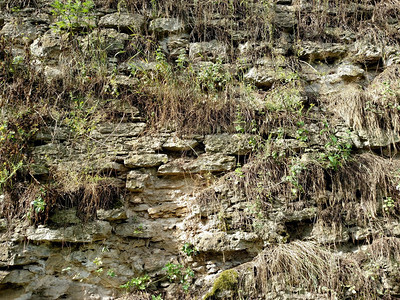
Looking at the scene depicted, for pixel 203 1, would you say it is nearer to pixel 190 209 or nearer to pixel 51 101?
pixel 51 101

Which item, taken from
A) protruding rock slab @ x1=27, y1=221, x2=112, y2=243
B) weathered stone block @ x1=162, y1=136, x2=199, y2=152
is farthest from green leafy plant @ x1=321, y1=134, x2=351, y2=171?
protruding rock slab @ x1=27, y1=221, x2=112, y2=243

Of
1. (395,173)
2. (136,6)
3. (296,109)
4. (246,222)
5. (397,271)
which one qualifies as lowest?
(397,271)

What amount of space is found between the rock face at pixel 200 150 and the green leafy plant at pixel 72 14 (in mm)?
33

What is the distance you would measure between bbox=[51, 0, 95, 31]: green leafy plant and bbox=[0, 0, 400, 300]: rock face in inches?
1.3

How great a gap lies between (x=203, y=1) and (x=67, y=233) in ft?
12.1

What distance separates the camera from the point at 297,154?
3873mm

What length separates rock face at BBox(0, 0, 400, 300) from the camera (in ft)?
10.6

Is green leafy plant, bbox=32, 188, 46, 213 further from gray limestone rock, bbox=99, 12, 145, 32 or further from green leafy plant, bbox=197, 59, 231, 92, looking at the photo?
gray limestone rock, bbox=99, 12, 145, 32

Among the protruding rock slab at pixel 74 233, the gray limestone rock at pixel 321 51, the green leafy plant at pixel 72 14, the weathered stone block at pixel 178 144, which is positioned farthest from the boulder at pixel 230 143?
the green leafy plant at pixel 72 14

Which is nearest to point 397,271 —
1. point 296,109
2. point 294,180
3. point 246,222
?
point 294,180

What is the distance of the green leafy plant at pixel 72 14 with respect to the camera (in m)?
4.33

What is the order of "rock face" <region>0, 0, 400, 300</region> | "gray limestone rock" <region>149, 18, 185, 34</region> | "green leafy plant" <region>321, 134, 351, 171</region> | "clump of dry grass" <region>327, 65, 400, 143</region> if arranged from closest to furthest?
1. "rock face" <region>0, 0, 400, 300</region>
2. "green leafy plant" <region>321, 134, 351, 171</region>
3. "clump of dry grass" <region>327, 65, 400, 143</region>
4. "gray limestone rock" <region>149, 18, 185, 34</region>

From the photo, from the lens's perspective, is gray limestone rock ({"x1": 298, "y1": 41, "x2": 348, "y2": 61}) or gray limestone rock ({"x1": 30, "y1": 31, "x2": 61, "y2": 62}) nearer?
gray limestone rock ({"x1": 30, "y1": 31, "x2": 61, "y2": 62})

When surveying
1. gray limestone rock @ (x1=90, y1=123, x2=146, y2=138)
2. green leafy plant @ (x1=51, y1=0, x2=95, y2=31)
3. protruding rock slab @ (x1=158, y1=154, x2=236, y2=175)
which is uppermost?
green leafy plant @ (x1=51, y1=0, x2=95, y2=31)
